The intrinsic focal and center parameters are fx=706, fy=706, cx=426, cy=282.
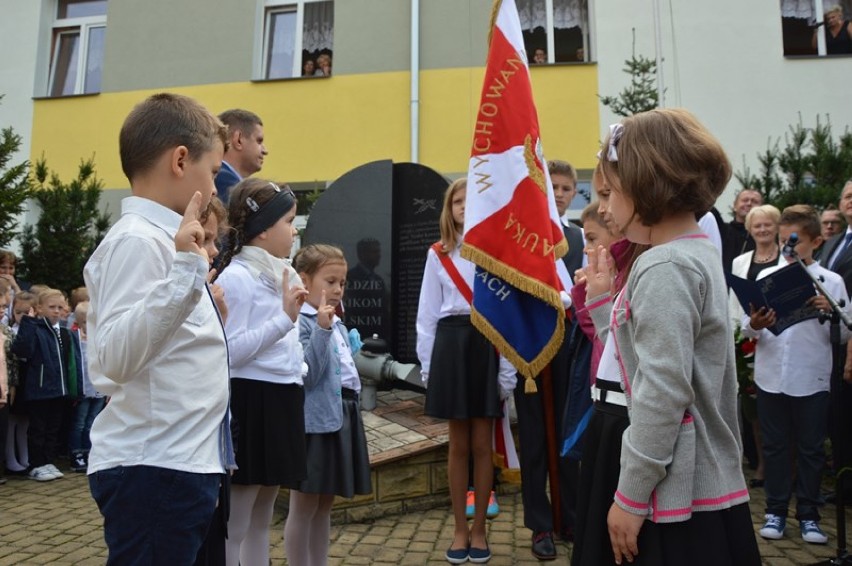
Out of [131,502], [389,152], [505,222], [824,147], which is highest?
[389,152]

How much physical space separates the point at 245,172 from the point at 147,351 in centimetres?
220

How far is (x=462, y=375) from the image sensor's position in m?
3.84

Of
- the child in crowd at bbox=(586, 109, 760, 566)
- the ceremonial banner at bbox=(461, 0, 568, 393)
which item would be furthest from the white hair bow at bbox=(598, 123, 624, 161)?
the ceremonial banner at bbox=(461, 0, 568, 393)

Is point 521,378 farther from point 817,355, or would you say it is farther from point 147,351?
point 147,351

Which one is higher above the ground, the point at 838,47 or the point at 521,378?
the point at 838,47

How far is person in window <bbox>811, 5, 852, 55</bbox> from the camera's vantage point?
10195 mm

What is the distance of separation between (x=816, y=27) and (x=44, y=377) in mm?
10949

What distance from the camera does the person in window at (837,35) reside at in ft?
33.4

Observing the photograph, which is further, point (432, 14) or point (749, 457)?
point (432, 14)

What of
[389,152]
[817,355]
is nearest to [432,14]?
[389,152]

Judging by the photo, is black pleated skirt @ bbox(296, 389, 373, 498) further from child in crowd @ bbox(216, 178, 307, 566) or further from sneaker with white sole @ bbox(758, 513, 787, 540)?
sneaker with white sole @ bbox(758, 513, 787, 540)

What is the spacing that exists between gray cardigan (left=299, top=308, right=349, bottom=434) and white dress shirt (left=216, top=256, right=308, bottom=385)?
0.25 m

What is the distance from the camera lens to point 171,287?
164 cm

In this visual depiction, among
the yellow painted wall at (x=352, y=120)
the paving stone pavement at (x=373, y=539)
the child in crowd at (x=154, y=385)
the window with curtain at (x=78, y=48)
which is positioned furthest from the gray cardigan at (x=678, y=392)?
the window with curtain at (x=78, y=48)
